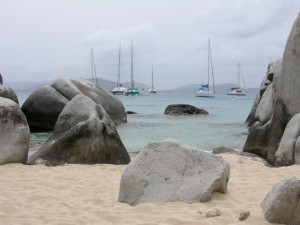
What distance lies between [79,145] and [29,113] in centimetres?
1123

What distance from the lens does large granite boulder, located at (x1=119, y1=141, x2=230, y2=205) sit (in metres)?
5.30

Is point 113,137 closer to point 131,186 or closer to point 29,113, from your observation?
point 131,186

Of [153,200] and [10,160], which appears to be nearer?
[153,200]

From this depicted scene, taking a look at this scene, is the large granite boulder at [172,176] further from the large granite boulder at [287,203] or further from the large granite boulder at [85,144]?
the large granite boulder at [85,144]

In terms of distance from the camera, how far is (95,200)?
218 inches

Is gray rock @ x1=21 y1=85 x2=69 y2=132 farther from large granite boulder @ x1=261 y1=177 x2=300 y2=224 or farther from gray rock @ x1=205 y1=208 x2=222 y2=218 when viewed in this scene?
large granite boulder @ x1=261 y1=177 x2=300 y2=224

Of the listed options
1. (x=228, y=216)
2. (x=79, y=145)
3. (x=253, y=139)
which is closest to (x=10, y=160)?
(x=79, y=145)

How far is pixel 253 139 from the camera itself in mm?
11766

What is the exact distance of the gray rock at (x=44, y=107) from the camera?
1847cm

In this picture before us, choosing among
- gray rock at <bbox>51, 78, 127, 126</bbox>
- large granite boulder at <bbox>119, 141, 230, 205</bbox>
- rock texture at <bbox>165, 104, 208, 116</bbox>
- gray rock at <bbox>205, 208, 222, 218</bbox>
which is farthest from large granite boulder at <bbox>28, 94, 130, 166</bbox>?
rock texture at <bbox>165, 104, 208, 116</bbox>

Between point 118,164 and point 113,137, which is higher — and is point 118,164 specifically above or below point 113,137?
below

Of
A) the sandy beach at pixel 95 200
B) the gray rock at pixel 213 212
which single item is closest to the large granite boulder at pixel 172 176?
the sandy beach at pixel 95 200

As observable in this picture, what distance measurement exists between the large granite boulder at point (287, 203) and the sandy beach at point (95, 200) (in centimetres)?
18

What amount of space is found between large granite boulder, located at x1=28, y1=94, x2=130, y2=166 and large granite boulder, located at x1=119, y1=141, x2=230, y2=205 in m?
3.19
